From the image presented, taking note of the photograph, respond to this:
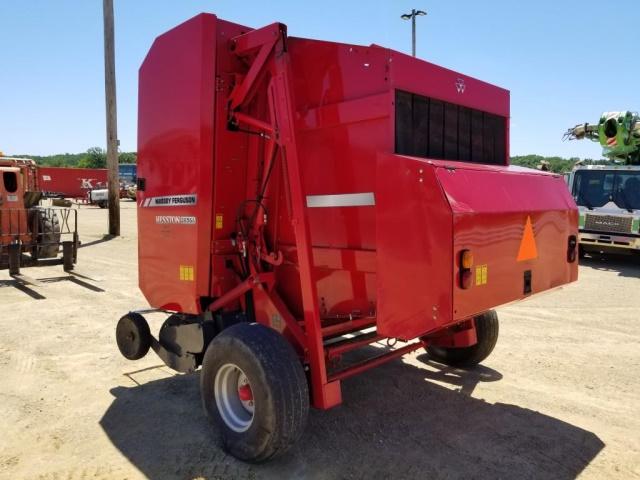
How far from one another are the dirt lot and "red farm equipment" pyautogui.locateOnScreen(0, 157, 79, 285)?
13.3 feet

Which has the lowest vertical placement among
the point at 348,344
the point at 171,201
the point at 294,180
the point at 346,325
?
the point at 348,344

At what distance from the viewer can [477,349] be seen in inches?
193

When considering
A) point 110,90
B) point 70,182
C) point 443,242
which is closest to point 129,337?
point 443,242

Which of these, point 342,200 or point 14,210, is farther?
point 14,210

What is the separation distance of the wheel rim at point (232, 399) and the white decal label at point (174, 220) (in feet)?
3.67

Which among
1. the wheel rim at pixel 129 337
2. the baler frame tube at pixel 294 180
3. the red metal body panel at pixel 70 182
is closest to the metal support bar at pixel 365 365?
the baler frame tube at pixel 294 180

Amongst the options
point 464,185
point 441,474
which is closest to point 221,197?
point 464,185

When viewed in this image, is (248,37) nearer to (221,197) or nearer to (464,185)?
(221,197)

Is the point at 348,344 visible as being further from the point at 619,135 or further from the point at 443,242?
the point at 619,135

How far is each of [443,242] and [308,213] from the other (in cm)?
113

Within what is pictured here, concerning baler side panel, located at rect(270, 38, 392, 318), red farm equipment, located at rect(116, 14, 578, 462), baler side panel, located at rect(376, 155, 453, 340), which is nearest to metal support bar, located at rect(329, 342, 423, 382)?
red farm equipment, located at rect(116, 14, 578, 462)

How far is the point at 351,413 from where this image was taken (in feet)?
13.2

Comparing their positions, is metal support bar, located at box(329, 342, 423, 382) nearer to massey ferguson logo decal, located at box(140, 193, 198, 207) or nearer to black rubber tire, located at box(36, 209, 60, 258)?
massey ferguson logo decal, located at box(140, 193, 198, 207)

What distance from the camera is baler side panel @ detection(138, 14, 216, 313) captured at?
147 inches
